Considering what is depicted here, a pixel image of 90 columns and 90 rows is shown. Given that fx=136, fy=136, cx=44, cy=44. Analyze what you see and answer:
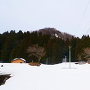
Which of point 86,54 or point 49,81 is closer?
point 49,81

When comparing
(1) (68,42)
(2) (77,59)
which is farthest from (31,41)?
(2) (77,59)

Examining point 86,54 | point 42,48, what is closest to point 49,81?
point 86,54

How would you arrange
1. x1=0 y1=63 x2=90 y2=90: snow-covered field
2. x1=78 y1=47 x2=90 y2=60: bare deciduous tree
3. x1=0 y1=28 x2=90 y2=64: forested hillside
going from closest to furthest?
1. x1=0 y1=63 x2=90 y2=90: snow-covered field
2. x1=78 y1=47 x2=90 y2=60: bare deciduous tree
3. x1=0 y1=28 x2=90 y2=64: forested hillside

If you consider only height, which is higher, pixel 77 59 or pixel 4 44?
pixel 4 44

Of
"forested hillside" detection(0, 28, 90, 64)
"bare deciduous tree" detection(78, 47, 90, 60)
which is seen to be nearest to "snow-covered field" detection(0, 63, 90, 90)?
"bare deciduous tree" detection(78, 47, 90, 60)

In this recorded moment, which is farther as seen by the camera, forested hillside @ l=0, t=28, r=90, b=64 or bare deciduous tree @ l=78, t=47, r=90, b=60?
forested hillside @ l=0, t=28, r=90, b=64

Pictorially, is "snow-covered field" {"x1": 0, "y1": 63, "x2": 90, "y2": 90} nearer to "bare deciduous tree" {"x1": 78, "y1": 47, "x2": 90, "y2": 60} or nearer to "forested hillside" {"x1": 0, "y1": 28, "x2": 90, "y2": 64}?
"bare deciduous tree" {"x1": 78, "y1": 47, "x2": 90, "y2": 60}

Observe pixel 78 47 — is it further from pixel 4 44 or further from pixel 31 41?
pixel 4 44

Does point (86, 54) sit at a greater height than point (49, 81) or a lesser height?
greater

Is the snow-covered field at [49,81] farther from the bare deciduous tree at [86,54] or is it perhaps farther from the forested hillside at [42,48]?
the forested hillside at [42,48]

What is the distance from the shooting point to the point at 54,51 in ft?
118

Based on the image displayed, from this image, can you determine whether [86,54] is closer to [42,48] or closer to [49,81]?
[42,48]

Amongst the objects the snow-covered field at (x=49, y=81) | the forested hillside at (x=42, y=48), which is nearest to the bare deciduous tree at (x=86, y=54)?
the forested hillside at (x=42, y=48)

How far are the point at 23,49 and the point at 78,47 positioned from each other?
49.4 feet
